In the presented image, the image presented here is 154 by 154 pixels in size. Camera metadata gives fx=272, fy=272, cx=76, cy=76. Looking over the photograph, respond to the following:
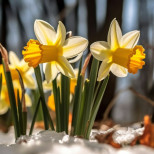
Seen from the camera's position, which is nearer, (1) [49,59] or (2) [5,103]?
(1) [49,59]

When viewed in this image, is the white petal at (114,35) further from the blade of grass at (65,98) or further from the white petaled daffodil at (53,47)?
the blade of grass at (65,98)

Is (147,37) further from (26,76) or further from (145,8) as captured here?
(26,76)

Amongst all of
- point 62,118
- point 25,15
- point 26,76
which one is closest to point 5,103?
point 26,76

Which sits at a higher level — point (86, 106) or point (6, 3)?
point (6, 3)

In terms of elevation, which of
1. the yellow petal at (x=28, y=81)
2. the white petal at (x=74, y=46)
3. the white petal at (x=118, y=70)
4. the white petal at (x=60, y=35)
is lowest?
the yellow petal at (x=28, y=81)

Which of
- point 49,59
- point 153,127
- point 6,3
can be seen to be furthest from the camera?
point 6,3

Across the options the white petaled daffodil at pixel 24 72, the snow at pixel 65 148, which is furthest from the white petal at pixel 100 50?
the white petaled daffodil at pixel 24 72
